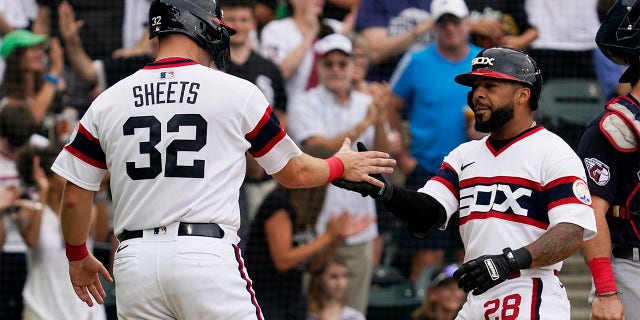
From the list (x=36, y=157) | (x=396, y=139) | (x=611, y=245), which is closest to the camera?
(x=611, y=245)

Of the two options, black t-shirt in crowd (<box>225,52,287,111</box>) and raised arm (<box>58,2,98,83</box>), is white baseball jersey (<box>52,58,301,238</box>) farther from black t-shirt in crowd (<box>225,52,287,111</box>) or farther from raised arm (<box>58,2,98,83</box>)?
raised arm (<box>58,2,98,83</box>)

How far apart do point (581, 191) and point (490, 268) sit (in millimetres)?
554

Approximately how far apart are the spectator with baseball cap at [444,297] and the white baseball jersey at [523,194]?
2.98m

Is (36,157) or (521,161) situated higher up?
(521,161)

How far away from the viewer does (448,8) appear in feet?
30.5

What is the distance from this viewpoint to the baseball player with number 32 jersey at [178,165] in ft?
15.1

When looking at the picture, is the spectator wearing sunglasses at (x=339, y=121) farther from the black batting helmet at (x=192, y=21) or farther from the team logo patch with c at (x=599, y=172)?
the black batting helmet at (x=192, y=21)

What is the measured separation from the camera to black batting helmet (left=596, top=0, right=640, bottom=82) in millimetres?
5594

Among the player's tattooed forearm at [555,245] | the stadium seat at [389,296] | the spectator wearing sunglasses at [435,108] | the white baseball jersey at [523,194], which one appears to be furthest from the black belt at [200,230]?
the spectator wearing sunglasses at [435,108]

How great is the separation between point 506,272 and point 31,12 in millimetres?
6120

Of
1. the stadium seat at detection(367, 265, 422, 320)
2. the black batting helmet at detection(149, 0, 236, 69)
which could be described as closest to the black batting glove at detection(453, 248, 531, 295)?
the black batting helmet at detection(149, 0, 236, 69)

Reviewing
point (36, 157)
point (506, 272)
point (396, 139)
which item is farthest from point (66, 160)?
point (396, 139)

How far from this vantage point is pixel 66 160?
4859 mm

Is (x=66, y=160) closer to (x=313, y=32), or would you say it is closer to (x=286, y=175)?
(x=286, y=175)
